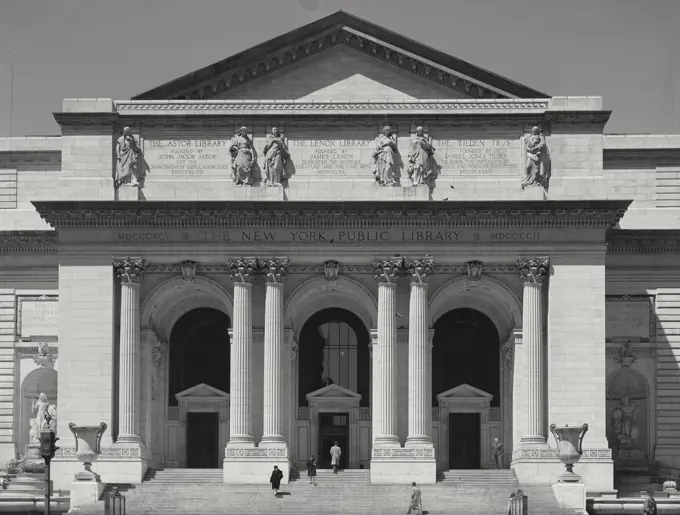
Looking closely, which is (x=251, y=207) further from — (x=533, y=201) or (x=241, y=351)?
(x=533, y=201)

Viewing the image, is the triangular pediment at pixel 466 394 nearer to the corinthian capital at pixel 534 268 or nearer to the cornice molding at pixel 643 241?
the corinthian capital at pixel 534 268

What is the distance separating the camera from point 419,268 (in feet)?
242

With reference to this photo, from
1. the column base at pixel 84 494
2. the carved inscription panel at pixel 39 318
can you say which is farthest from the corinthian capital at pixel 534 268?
the carved inscription panel at pixel 39 318

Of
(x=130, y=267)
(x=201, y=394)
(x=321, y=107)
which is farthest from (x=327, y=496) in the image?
(x=321, y=107)

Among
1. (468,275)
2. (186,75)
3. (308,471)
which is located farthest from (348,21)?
(308,471)

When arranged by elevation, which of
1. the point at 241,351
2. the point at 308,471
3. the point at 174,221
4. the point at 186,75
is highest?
the point at 186,75

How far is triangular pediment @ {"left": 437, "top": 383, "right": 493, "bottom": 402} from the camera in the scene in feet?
254

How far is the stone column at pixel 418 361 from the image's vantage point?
73000mm

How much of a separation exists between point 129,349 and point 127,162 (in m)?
8.57

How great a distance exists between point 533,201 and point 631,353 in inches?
464

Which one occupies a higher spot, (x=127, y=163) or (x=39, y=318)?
(x=127, y=163)

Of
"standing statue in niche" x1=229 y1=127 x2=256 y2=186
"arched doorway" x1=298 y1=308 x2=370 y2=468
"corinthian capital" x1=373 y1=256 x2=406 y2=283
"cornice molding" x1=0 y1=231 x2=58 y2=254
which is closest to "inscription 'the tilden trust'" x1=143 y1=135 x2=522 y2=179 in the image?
"standing statue in niche" x1=229 y1=127 x2=256 y2=186

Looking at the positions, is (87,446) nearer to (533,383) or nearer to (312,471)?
(312,471)

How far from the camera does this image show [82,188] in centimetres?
7444
